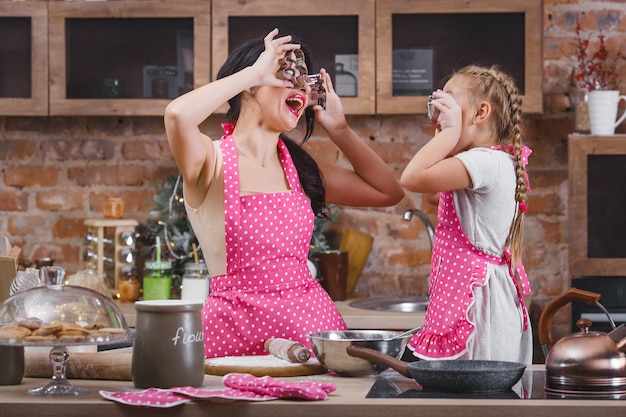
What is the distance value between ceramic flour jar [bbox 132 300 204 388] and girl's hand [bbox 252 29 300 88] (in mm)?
762

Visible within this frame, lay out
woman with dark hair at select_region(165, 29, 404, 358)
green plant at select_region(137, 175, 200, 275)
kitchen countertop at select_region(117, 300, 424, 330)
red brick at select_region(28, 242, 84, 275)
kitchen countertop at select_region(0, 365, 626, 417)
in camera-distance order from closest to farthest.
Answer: kitchen countertop at select_region(0, 365, 626, 417)
woman with dark hair at select_region(165, 29, 404, 358)
kitchen countertop at select_region(117, 300, 424, 330)
green plant at select_region(137, 175, 200, 275)
red brick at select_region(28, 242, 84, 275)

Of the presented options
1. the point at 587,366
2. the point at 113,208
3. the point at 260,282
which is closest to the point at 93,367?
the point at 260,282

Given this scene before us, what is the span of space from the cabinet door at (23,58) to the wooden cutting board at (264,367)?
2033mm

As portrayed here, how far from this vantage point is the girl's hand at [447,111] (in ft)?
7.86

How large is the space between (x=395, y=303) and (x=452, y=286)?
1.26 meters

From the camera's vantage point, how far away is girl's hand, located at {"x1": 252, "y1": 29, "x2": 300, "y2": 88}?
2258mm

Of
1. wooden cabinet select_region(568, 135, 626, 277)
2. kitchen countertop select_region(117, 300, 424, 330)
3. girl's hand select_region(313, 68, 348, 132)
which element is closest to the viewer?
girl's hand select_region(313, 68, 348, 132)

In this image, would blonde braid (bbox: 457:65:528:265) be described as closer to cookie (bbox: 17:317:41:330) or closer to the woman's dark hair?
the woman's dark hair

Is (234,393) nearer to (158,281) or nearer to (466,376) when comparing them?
(466,376)

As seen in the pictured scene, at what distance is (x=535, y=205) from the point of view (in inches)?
149

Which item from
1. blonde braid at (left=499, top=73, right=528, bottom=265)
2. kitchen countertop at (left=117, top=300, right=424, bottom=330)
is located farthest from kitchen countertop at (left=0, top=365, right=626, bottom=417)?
kitchen countertop at (left=117, top=300, right=424, bottom=330)

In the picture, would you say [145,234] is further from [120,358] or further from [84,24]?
[120,358]

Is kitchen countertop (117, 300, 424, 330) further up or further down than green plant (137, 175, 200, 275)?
further down

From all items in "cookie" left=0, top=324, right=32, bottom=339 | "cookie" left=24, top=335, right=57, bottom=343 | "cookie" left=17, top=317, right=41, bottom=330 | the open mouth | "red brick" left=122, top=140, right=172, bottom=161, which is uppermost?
the open mouth
